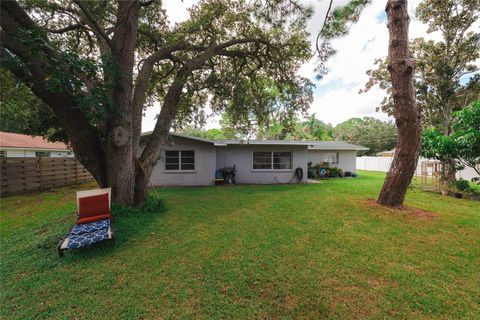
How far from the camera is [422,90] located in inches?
456

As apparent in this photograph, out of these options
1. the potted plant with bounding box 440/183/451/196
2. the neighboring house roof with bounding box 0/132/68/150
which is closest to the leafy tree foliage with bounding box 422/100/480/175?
the potted plant with bounding box 440/183/451/196

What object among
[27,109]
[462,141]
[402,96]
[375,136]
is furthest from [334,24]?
[375,136]

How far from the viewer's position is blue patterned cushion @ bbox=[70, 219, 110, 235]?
13.2 feet

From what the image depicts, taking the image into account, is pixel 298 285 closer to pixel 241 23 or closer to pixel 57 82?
pixel 57 82

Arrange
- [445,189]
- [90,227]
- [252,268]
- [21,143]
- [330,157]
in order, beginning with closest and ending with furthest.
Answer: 1. [252,268]
2. [90,227]
3. [445,189]
4. [21,143]
5. [330,157]

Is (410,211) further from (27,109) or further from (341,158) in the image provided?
(27,109)

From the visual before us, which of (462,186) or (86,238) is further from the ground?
(462,186)

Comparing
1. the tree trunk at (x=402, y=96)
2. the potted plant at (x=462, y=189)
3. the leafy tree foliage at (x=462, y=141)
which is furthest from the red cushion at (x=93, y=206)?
the potted plant at (x=462, y=189)

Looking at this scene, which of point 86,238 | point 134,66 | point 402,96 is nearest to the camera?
point 86,238

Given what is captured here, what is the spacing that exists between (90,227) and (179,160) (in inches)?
309

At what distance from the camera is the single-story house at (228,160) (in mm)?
11734

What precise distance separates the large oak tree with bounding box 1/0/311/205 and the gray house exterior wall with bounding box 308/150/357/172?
905 centimetres

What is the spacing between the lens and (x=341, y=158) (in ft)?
56.5

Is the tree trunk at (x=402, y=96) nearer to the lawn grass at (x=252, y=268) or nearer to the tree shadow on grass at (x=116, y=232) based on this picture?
the lawn grass at (x=252, y=268)
